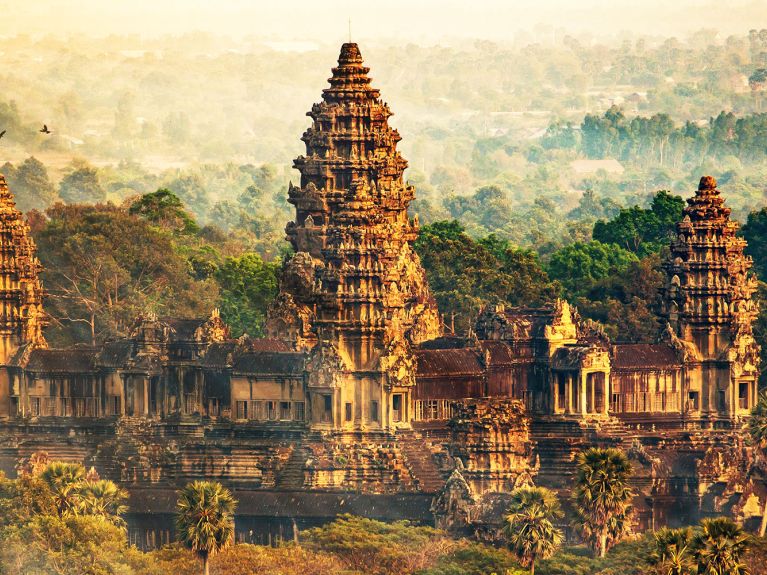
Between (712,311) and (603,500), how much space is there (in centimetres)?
2629

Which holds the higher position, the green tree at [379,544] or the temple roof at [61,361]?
the temple roof at [61,361]

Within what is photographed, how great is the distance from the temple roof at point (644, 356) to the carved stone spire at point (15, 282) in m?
23.1

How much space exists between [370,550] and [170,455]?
21440 millimetres

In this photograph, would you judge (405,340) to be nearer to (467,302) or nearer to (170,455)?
(170,455)

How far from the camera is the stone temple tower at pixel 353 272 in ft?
447

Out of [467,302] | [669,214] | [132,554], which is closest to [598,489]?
[132,554]

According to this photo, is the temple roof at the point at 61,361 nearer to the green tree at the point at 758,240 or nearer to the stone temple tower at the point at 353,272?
the stone temple tower at the point at 353,272

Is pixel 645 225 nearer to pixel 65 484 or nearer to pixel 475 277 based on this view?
pixel 475 277

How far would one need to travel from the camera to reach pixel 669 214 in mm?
184500

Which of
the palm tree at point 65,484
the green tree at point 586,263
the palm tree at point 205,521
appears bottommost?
the palm tree at point 205,521

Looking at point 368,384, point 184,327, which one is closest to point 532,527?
point 368,384

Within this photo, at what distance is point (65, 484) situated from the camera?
407 ft

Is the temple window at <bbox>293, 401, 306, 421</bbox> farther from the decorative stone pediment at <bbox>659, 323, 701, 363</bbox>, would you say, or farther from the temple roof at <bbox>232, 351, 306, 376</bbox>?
the decorative stone pediment at <bbox>659, 323, 701, 363</bbox>

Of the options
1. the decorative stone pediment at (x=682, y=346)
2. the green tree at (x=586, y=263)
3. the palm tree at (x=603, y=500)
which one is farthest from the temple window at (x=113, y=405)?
the green tree at (x=586, y=263)
